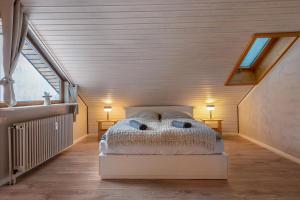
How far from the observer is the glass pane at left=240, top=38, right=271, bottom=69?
12.3ft

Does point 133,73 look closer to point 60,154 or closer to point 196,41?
point 196,41

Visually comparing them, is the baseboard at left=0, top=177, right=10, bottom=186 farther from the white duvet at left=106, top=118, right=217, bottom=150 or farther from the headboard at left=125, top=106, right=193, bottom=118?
the headboard at left=125, top=106, right=193, bottom=118

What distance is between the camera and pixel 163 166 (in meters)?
2.56

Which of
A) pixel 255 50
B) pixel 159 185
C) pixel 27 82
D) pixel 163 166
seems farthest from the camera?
pixel 255 50

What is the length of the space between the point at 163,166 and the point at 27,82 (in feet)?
7.20

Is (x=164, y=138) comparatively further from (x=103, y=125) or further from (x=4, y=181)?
(x=103, y=125)

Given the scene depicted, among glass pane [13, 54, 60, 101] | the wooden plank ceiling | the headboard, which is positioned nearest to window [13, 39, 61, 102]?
glass pane [13, 54, 60, 101]

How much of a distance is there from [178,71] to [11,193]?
2.78 m

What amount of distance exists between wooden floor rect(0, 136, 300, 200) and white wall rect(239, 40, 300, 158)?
43 cm

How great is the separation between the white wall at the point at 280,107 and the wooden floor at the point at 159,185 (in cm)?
43

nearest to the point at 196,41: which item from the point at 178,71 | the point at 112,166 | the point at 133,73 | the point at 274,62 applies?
the point at 178,71

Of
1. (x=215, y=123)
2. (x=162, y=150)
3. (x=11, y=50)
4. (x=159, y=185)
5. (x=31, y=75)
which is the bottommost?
(x=159, y=185)

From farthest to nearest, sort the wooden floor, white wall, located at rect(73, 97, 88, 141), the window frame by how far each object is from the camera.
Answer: white wall, located at rect(73, 97, 88, 141) < the window frame < the wooden floor

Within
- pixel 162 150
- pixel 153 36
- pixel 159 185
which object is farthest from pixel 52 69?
pixel 159 185
